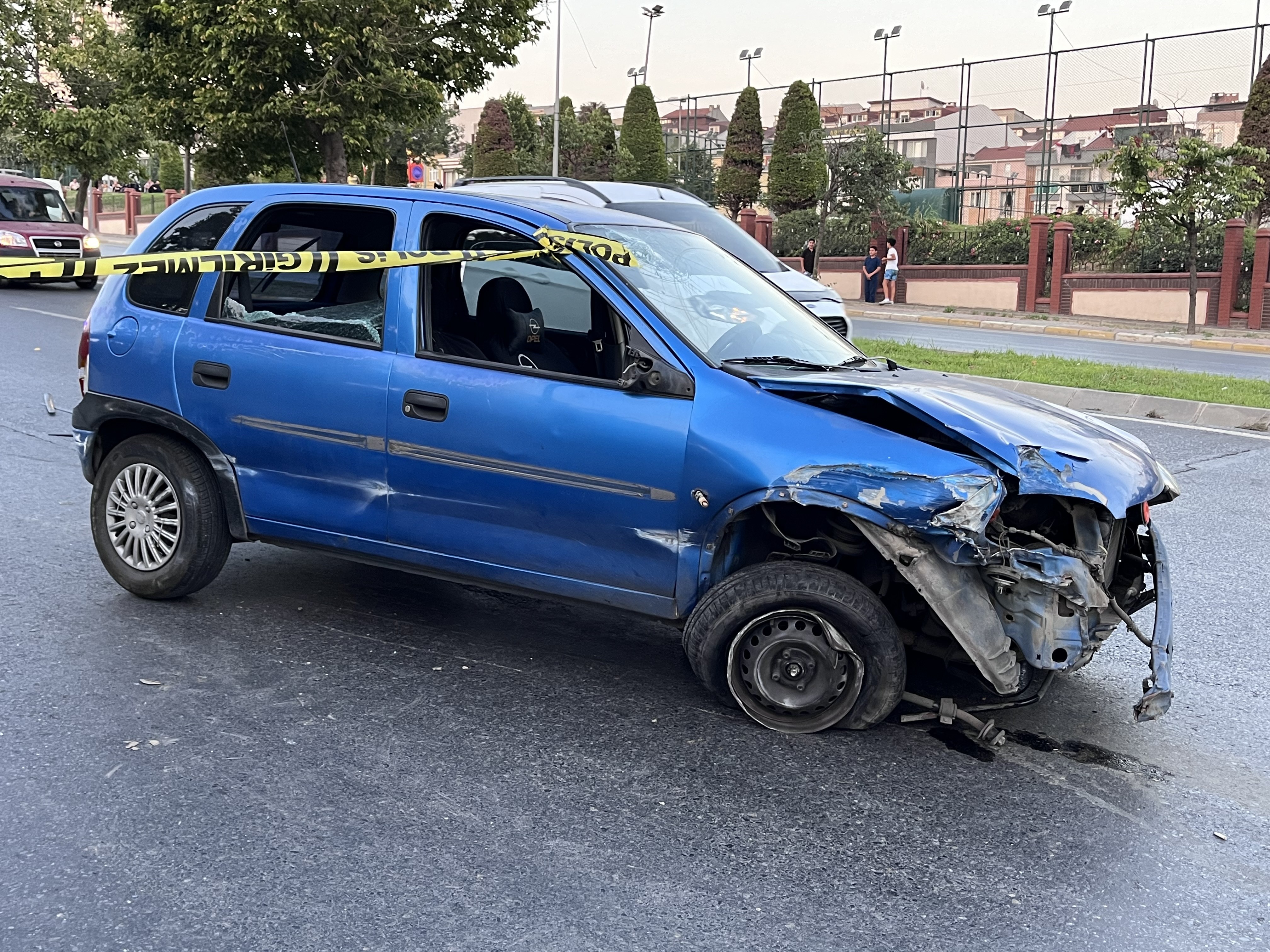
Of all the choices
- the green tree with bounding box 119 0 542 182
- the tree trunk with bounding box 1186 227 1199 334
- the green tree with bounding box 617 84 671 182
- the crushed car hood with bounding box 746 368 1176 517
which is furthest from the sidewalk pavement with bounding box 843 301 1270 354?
→ the crushed car hood with bounding box 746 368 1176 517

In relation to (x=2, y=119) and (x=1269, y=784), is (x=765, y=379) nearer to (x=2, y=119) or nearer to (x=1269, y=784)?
(x=1269, y=784)

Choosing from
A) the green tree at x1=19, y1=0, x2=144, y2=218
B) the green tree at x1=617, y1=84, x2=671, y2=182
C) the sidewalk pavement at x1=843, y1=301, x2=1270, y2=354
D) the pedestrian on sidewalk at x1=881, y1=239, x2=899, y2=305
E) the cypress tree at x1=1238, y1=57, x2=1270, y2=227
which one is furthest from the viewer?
the green tree at x1=617, y1=84, x2=671, y2=182

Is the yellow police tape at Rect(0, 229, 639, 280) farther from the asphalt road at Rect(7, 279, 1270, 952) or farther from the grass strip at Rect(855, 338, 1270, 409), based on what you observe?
the grass strip at Rect(855, 338, 1270, 409)

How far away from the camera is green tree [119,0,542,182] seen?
21.7 metres

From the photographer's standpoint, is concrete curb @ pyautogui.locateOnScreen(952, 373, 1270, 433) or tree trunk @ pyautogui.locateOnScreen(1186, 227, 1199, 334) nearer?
concrete curb @ pyautogui.locateOnScreen(952, 373, 1270, 433)

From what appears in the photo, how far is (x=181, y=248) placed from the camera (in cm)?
534

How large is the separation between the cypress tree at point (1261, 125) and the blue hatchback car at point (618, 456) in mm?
28696

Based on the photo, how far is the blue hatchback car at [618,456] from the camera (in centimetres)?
382

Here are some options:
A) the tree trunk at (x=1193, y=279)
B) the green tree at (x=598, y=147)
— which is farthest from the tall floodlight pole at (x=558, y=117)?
the tree trunk at (x=1193, y=279)

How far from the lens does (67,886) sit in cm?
307

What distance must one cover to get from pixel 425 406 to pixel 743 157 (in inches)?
1622

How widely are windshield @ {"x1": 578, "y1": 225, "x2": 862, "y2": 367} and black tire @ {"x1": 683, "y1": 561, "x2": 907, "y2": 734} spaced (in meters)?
0.86

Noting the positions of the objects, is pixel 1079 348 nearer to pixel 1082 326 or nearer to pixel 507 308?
pixel 1082 326

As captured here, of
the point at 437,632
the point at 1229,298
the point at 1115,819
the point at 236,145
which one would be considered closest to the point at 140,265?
the point at 437,632
